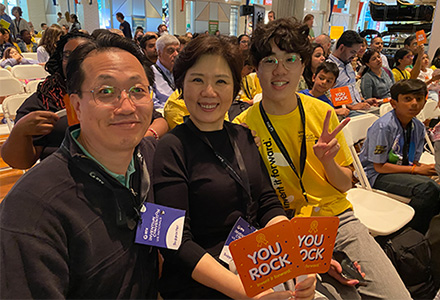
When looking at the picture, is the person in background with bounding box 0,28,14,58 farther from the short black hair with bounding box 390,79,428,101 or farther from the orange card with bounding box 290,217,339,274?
the orange card with bounding box 290,217,339,274

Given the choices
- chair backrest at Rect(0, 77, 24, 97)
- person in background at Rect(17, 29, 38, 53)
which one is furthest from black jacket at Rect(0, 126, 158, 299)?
person in background at Rect(17, 29, 38, 53)

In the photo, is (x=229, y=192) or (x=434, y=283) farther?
(x=434, y=283)

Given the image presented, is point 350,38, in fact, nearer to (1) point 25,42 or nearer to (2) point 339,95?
(2) point 339,95

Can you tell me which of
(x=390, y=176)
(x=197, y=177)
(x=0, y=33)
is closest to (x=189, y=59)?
(x=197, y=177)

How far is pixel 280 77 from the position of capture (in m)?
1.52

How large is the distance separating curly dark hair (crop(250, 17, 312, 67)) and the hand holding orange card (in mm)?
903

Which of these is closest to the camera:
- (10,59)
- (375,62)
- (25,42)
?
(375,62)

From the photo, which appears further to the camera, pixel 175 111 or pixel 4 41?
pixel 4 41

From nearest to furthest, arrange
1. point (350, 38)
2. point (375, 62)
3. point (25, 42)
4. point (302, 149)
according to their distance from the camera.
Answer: point (302, 149), point (350, 38), point (375, 62), point (25, 42)

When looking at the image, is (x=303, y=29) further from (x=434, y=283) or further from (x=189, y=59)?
(x=434, y=283)

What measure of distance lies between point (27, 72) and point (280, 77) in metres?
5.23

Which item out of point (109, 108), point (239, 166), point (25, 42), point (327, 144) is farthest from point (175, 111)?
point (25, 42)

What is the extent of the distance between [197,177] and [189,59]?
0.51 metres

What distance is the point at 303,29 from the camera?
1546 millimetres
